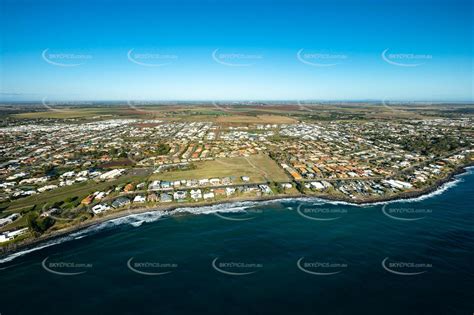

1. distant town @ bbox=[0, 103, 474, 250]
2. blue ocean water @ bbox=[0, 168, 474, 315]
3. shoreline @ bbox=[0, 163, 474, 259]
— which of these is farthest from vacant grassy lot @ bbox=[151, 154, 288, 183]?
blue ocean water @ bbox=[0, 168, 474, 315]

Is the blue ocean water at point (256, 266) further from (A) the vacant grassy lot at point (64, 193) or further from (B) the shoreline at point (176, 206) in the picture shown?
(A) the vacant grassy lot at point (64, 193)

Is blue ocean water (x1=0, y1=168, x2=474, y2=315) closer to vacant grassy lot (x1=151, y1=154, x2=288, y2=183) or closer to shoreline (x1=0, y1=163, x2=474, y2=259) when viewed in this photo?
shoreline (x1=0, y1=163, x2=474, y2=259)

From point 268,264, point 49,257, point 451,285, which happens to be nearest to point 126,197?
point 49,257

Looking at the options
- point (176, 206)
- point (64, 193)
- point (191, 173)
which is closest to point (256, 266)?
point (176, 206)

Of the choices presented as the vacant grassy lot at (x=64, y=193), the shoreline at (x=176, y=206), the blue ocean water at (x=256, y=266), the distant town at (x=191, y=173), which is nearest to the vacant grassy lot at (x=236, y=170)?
the distant town at (x=191, y=173)

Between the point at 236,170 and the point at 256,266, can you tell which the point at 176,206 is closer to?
the point at 256,266

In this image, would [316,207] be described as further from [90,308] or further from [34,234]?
[34,234]

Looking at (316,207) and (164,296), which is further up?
(316,207)

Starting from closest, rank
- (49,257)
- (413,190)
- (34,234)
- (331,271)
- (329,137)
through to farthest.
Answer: (331,271) → (49,257) → (34,234) → (413,190) → (329,137)
